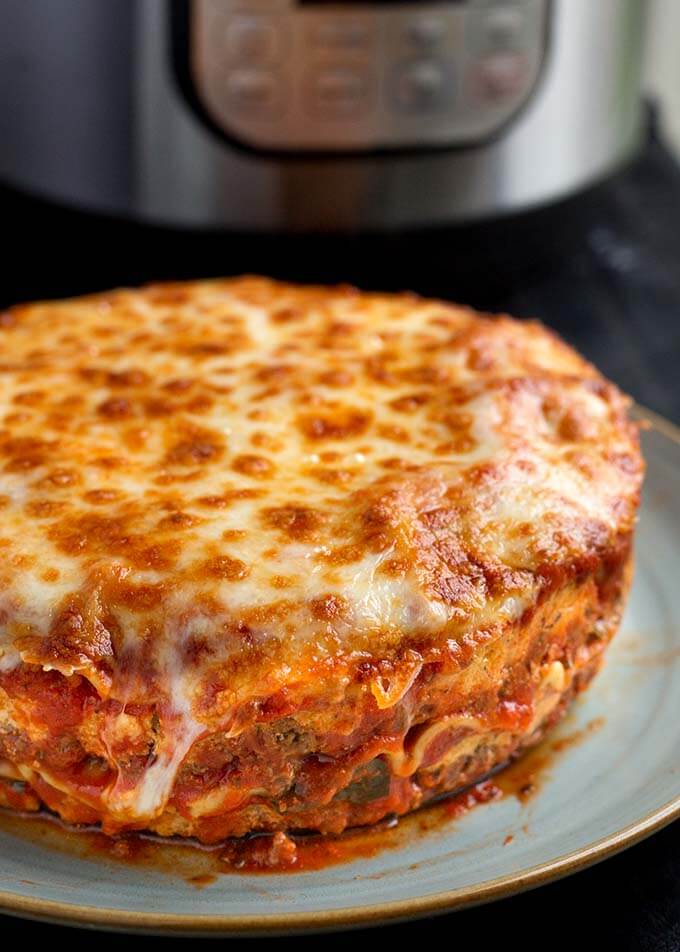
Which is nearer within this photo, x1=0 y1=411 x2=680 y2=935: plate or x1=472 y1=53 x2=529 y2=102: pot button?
x1=0 y1=411 x2=680 y2=935: plate

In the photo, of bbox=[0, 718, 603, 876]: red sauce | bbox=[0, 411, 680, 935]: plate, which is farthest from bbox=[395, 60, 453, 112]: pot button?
bbox=[0, 718, 603, 876]: red sauce

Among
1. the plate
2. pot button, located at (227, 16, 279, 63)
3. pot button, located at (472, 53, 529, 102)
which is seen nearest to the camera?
the plate

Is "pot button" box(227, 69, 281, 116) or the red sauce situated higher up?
"pot button" box(227, 69, 281, 116)

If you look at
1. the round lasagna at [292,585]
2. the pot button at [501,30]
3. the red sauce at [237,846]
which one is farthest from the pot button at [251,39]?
the red sauce at [237,846]

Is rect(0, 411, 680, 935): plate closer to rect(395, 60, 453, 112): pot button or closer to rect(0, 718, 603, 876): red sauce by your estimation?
rect(0, 718, 603, 876): red sauce

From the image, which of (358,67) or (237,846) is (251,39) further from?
Answer: (237,846)

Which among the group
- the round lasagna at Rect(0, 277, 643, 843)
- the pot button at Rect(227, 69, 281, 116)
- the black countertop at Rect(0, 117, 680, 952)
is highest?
the pot button at Rect(227, 69, 281, 116)
